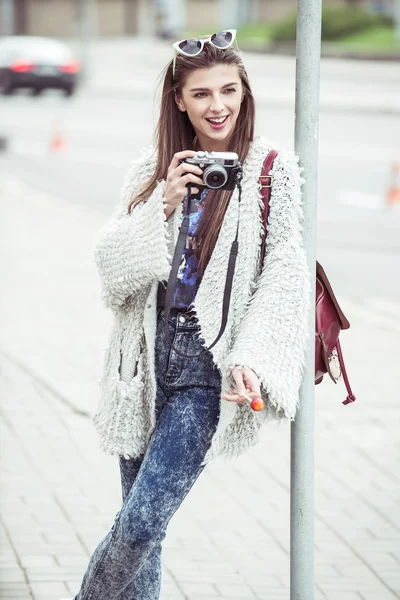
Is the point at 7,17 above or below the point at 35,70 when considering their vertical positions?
below

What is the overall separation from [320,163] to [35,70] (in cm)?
1609

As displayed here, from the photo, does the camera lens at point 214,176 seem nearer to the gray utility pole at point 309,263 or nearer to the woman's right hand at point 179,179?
the woman's right hand at point 179,179

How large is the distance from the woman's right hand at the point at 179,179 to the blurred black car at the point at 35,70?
31.1m

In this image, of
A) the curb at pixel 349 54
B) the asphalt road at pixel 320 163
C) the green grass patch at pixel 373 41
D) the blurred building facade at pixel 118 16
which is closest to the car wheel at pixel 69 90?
the asphalt road at pixel 320 163

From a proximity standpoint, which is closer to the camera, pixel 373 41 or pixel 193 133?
pixel 193 133

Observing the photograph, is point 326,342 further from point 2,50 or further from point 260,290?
point 2,50

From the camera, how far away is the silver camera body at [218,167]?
118 inches

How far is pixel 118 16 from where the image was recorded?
64.4m

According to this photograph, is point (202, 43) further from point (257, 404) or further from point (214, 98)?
point (257, 404)

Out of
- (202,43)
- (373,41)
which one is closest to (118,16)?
(373,41)

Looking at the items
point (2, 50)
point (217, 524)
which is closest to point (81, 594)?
point (217, 524)

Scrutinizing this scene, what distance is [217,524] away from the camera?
499cm

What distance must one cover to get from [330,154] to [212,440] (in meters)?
17.5

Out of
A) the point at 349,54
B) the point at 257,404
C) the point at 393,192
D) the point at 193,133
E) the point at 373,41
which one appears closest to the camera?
the point at 257,404
